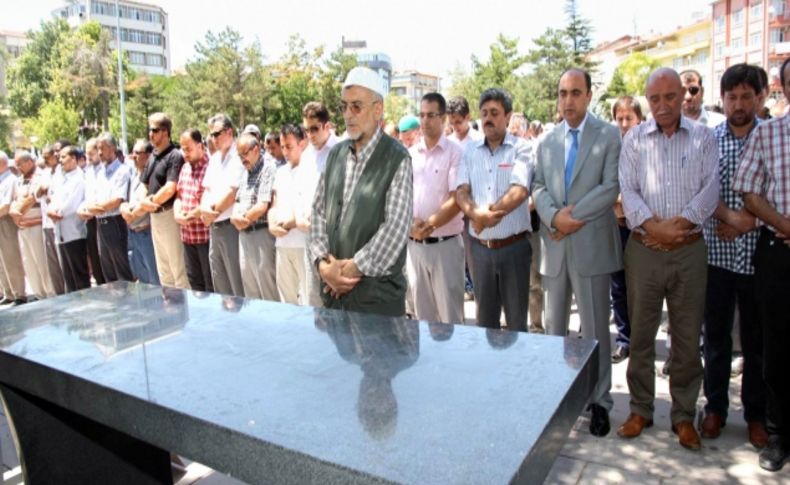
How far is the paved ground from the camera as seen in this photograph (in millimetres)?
3195

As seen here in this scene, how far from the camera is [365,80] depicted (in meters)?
3.44

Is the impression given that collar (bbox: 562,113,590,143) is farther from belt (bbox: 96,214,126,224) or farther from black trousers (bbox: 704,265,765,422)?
belt (bbox: 96,214,126,224)

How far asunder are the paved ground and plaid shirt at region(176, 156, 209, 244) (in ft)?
9.05

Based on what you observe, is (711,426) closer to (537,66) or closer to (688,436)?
(688,436)

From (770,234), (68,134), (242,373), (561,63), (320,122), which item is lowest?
(242,373)

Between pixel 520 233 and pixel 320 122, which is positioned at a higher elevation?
pixel 320 122

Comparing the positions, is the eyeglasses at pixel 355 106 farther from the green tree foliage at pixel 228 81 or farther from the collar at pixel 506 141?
the green tree foliage at pixel 228 81

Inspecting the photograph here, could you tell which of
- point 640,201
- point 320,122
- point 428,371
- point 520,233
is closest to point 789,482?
point 640,201

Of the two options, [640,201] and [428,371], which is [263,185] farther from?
[428,371]

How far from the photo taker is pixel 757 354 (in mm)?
3635

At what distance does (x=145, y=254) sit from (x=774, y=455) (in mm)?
6162

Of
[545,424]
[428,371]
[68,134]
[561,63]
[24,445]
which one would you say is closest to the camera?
[545,424]

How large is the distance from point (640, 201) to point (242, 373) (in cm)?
259

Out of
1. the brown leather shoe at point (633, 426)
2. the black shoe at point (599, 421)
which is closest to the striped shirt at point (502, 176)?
the black shoe at point (599, 421)
